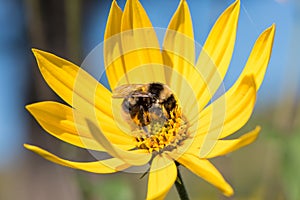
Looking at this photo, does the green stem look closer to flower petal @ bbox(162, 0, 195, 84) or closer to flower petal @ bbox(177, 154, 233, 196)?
flower petal @ bbox(177, 154, 233, 196)

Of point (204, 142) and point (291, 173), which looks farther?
point (291, 173)

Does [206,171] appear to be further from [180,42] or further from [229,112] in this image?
[180,42]

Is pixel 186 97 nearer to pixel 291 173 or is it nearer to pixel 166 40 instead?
pixel 166 40

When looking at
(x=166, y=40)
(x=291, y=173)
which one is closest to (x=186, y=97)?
(x=166, y=40)

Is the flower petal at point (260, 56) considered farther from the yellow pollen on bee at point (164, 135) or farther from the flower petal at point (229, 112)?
the yellow pollen on bee at point (164, 135)

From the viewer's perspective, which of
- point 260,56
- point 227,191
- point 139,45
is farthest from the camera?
point 139,45

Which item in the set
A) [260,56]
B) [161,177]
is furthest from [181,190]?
[260,56]
